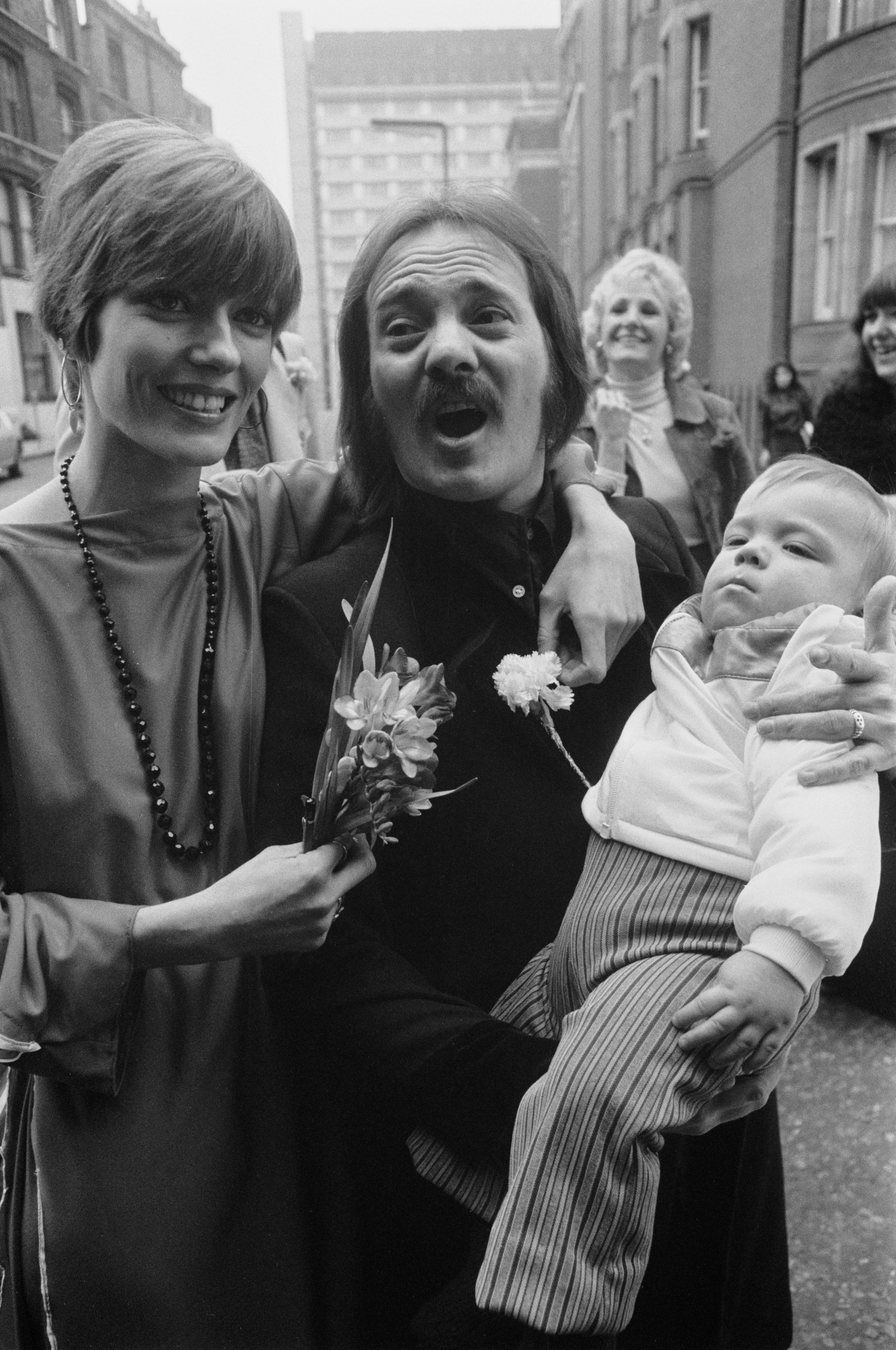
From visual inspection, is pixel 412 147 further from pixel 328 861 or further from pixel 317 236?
pixel 328 861

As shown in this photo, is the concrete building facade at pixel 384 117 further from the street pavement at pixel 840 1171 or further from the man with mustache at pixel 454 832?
the street pavement at pixel 840 1171

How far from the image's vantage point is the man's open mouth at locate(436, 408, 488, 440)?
5.17 feet

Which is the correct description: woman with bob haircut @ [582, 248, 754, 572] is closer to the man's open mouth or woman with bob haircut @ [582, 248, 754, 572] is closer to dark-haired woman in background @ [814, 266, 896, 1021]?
dark-haired woman in background @ [814, 266, 896, 1021]

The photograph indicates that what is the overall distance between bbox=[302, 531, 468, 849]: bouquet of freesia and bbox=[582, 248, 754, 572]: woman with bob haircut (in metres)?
1.95

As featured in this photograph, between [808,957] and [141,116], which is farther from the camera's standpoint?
[141,116]

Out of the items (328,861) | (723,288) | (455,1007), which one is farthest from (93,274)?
(723,288)

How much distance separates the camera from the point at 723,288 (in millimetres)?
2689

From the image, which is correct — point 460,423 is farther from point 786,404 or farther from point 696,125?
point 786,404

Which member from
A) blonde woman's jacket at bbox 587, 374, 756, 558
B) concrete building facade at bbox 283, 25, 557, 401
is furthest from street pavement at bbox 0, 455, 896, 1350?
Answer: blonde woman's jacket at bbox 587, 374, 756, 558

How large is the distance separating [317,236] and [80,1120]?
1.47m

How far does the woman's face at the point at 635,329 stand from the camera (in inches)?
148

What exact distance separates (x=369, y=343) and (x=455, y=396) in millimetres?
225

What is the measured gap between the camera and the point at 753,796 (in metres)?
1.30

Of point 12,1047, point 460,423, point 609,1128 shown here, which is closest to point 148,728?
point 12,1047
